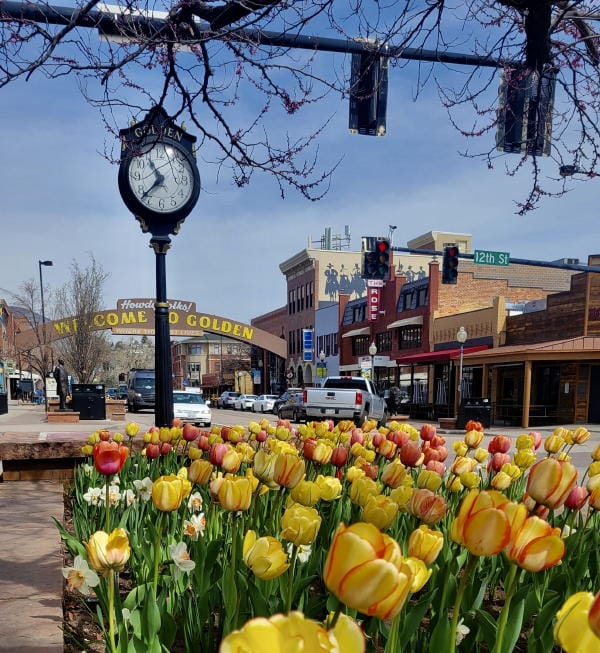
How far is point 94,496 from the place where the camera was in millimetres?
3275

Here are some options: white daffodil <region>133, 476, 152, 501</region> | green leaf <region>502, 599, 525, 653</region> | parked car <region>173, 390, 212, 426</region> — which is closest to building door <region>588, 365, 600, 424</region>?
parked car <region>173, 390, 212, 426</region>

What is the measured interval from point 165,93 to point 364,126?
1932mm

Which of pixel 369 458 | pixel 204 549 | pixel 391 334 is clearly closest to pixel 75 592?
pixel 204 549

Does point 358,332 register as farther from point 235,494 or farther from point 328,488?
point 235,494

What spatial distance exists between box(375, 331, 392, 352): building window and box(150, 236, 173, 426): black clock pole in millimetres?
35158

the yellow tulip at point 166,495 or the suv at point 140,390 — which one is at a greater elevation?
the yellow tulip at point 166,495

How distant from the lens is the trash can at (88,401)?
2238cm

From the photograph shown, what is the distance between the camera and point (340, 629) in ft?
2.50

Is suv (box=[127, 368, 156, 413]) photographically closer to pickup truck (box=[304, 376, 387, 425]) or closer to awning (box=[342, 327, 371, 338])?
pickup truck (box=[304, 376, 387, 425])

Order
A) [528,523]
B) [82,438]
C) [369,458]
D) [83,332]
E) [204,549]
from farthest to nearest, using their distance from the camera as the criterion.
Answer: [83,332] < [82,438] < [369,458] < [204,549] < [528,523]

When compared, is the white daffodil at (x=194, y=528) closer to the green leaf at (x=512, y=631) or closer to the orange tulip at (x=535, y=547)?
the green leaf at (x=512, y=631)

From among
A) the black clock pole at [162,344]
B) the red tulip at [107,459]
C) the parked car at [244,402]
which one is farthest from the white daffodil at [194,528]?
the parked car at [244,402]

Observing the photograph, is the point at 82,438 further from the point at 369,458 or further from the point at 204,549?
the point at 204,549

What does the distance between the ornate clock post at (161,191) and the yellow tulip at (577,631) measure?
479cm
